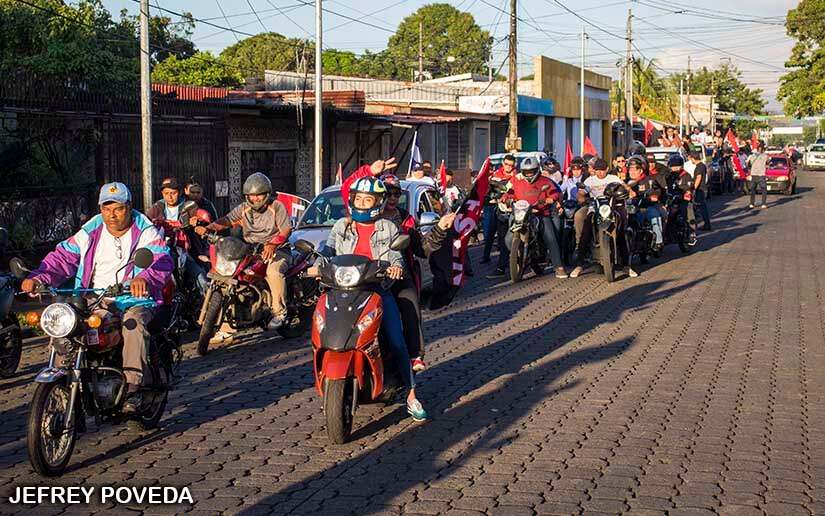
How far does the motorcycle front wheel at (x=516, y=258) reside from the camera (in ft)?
54.4

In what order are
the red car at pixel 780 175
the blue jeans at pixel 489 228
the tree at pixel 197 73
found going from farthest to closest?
Result: 1. the tree at pixel 197 73
2. the red car at pixel 780 175
3. the blue jeans at pixel 489 228

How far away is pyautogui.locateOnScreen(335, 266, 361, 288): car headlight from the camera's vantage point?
7227 mm

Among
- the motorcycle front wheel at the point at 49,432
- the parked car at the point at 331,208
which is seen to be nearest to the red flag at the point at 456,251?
the parked car at the point at 331,208

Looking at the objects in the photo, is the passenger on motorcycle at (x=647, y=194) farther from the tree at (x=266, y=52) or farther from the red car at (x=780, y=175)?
the tree at (x=266, y=52)

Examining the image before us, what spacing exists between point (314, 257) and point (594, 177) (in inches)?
276

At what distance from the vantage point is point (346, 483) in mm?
6367

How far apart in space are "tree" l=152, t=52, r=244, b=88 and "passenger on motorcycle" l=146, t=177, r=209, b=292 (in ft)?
110

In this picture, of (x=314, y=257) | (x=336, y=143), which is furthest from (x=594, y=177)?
(x=336, y=143)

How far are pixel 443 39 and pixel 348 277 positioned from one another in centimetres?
9706

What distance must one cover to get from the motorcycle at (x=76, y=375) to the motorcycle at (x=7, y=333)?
2.66 metres

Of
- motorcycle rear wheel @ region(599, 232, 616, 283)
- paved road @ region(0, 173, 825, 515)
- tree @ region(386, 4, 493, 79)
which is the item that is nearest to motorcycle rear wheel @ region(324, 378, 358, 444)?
paved road @ region(0, 173, 825, 515)

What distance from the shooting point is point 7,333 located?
9.50m

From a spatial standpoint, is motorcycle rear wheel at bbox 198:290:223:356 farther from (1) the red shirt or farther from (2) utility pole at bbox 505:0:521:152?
(2) utility pole at bbox 505:0:521:152

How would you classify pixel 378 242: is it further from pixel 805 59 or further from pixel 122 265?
pixel 805 59
